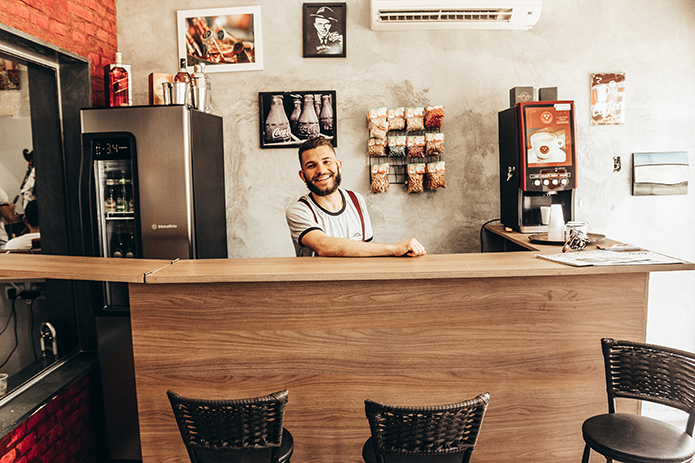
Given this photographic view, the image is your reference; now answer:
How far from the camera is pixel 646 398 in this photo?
5.51 feet

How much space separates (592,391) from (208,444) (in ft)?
5.23

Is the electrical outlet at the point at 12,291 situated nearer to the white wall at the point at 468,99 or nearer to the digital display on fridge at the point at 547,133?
the white wall at the point at 468,99

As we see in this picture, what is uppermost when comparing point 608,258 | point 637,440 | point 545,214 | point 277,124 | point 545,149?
point 277,124

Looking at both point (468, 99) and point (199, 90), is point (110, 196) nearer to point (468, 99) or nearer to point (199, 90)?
point (199, 90)

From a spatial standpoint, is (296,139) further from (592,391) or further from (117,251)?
(592,391)

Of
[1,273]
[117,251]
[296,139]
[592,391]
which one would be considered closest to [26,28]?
[117,251]

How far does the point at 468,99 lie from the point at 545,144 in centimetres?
78

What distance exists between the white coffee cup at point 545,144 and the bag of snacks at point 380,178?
108 cm

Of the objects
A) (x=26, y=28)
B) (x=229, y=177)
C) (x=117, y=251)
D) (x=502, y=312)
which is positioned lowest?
(x=502, y=312)

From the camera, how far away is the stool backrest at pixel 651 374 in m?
1.58

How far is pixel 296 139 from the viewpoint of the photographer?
358 cm

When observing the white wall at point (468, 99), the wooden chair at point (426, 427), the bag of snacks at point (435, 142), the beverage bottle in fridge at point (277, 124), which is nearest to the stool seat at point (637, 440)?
the wooden chair at point (426, 427)

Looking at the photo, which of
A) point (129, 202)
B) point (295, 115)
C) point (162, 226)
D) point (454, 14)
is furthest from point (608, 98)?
point (129, 202)

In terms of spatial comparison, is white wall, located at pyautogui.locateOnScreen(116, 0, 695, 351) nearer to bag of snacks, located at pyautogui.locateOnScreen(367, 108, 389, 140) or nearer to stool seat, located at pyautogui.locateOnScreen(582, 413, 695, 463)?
bag of snacks, located at pyautogui.locateOnScreen(367, 108, 389, 140)
